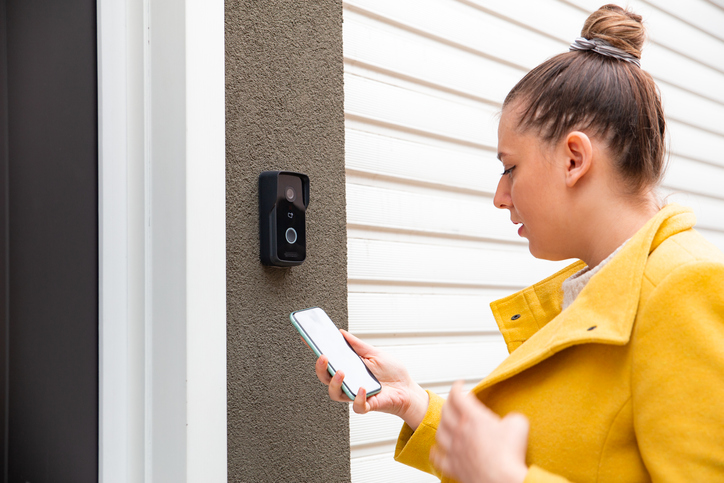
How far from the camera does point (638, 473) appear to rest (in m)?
0.92

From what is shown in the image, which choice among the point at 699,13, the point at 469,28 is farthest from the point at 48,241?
the point at 699,13

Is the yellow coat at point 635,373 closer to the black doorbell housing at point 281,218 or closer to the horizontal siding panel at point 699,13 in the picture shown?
the black doorbell housing at point 281,218

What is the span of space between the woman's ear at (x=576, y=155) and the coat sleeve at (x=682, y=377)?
0.29 metres

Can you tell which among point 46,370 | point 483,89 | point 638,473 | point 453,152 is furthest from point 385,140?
point 638,473

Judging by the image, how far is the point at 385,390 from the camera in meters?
1.47

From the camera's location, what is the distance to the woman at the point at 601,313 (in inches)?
33.7

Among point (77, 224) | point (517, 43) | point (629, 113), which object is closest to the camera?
point (629, 113)

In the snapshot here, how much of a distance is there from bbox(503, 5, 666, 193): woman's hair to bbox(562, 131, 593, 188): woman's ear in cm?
4

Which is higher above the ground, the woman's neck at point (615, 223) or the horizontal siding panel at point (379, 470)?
the woman's neck at point (615, 223)

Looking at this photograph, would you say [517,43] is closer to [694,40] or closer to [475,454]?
[694,40]

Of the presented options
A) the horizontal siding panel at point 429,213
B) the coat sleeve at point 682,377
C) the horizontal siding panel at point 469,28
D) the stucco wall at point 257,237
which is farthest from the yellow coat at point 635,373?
the horizontal siding panel at point 469,28

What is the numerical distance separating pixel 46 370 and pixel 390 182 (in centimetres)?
118

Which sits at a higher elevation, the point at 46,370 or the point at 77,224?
the point at 77,224

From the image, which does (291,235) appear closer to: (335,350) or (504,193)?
(335,350)
